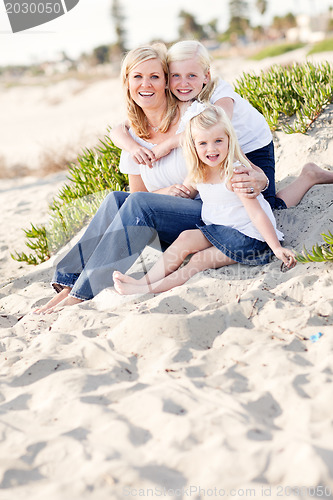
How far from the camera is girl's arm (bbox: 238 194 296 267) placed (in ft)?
11.2

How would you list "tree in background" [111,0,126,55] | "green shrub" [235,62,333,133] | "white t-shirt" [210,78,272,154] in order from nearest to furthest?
"white t-shirt" [210,78,272,154] → "green shrub" [235,62,333,133] → "tree in background" [111,0,126,55]

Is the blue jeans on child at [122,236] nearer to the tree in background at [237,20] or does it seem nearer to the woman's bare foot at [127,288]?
the woman's bare foot at [127,288]

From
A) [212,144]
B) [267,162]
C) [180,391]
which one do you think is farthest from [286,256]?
[180,391]

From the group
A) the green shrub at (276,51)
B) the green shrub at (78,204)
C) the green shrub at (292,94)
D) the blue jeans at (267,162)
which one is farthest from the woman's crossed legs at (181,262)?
the green shrub at (276,51)

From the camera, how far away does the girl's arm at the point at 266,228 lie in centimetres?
340

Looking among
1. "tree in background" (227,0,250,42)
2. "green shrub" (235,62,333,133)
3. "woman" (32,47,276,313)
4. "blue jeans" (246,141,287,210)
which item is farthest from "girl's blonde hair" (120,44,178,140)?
"tree in background" (227,0,250,42)

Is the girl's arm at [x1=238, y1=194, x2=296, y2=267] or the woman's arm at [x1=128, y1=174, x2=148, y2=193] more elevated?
the woman's arm at [x1=128, y1=174, x2=148, y2=193]

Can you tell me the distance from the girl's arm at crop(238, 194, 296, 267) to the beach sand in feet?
0.36

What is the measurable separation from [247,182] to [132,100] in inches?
44.6

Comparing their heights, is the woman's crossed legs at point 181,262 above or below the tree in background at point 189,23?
below

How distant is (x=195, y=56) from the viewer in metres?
3.78

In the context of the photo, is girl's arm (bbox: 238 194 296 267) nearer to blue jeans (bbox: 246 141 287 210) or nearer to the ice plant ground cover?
blue jeans (bbox: 246 141 287 210)

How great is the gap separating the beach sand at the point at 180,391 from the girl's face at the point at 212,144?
0.75 m

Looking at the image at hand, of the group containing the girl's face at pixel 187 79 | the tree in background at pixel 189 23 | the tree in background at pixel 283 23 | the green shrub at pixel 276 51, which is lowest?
the girl's face at pixel 187 79
